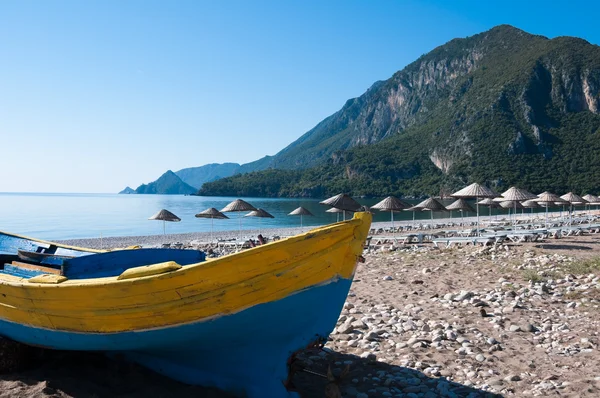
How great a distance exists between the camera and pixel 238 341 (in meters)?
3.84

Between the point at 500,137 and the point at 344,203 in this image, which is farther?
the point at 500,137

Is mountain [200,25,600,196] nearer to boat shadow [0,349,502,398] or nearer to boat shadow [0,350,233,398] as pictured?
boat shadow [0,349,502,398]

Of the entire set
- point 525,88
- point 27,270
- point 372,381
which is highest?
point 525,88

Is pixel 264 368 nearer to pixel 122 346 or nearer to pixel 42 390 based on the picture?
pixel 122 346

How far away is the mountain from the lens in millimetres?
85062

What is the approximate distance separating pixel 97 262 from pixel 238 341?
2.06 m

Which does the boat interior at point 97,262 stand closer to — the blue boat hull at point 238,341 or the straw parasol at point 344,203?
the blue boat hull at point 238,341

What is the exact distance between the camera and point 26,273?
5.02 metres

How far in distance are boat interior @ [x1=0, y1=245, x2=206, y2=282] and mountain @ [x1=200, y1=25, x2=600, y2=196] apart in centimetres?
7798

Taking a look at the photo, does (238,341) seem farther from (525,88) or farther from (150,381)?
(525,88)

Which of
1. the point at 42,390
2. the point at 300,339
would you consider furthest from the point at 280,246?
the point at 42,390

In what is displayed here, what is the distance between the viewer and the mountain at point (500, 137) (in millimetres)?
85062

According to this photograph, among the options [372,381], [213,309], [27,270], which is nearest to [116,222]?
[27,270]

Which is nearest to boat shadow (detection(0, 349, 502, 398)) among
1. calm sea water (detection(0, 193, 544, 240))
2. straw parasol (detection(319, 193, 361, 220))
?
straw parasol (detection(319, 193, 361, 220))
